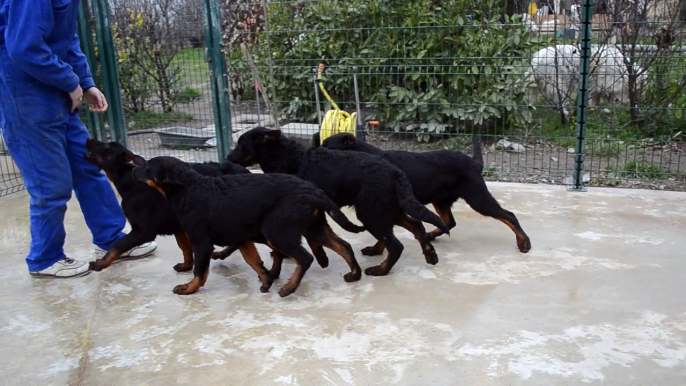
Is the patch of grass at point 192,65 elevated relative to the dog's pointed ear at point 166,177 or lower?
elevated

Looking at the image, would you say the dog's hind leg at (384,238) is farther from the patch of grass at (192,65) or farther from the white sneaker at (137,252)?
the patch of grass at (192,65)

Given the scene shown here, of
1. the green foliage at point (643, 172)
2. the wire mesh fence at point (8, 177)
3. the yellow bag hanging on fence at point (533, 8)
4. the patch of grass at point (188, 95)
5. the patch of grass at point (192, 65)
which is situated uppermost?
the yellow bag hanging on fence at point (533, 8)

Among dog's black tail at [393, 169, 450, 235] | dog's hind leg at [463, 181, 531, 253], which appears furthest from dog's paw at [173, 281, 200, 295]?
dog's hind leg at [463, 181, 531, 253]

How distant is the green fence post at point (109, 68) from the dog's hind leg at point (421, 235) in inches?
169

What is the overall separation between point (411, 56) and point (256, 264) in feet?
12.7

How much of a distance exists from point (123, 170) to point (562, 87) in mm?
4731

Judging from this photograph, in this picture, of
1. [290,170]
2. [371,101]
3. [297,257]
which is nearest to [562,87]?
[371,101]

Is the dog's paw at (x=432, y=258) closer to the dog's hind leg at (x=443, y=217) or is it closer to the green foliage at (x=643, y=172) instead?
the dog's hind leg at (x=443, y=217)

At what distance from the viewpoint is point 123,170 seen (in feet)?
14.2

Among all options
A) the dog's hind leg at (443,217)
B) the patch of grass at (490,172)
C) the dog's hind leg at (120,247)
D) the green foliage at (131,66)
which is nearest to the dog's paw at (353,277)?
the dog's hind leg at (443,217)

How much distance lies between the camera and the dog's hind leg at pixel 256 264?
13.3 ft

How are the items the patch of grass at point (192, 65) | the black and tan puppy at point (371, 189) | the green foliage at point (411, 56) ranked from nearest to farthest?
the black and tan puppy at point (371, 189) < the green foliage at point (411, 56) < the patch of grass at point (192, 65)

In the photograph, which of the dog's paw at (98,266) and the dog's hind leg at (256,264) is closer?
the dog's hind leg at (256,264)

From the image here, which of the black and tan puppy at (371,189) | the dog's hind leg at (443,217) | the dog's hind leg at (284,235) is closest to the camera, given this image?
the dog's hind leg at (284,235)
